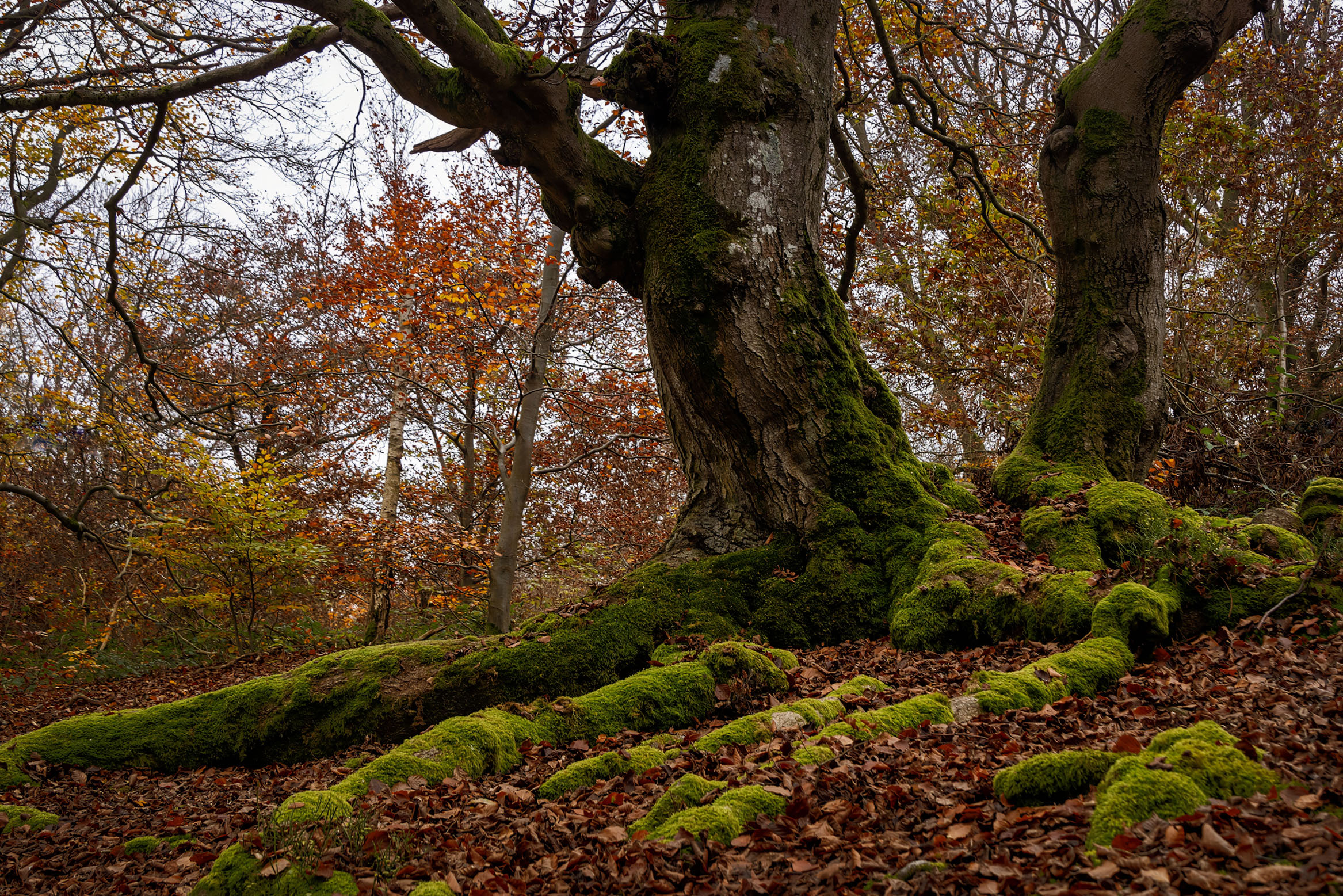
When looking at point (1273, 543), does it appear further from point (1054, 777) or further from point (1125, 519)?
point (1054, 777)

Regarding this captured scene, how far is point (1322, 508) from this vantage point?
197 inches

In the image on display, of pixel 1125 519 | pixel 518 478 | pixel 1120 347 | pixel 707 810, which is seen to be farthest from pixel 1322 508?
pixel 518 478

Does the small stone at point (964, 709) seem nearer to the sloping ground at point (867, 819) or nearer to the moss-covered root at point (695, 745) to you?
the sloping ground at point (867, 819)

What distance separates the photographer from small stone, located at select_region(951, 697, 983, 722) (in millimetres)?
3408

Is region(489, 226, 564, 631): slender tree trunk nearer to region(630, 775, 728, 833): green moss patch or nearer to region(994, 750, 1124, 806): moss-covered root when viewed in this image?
region(630, 775, 728, 833): green moss patch

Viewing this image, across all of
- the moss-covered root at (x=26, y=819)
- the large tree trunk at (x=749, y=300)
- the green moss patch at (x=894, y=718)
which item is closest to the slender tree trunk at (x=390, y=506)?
the large tree trunk at (x=749, y=300)

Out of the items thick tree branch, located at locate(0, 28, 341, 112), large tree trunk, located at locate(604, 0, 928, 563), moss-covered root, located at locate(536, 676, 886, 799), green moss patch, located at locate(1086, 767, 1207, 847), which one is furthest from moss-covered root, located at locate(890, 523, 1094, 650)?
thick tree branch, located at locate(0, 28, 341, 112)

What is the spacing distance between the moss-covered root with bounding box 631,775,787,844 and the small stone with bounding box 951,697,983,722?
3.82 feet

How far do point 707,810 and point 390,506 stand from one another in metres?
10.6

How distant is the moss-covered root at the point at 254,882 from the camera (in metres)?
2.57

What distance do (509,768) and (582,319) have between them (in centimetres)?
1136

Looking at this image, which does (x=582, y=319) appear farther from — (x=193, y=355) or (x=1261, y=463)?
(x=1261, y=463)

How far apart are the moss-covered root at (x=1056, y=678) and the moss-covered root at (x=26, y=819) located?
480 centimetres

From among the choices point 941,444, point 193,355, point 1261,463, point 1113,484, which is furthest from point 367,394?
point 1261,463
